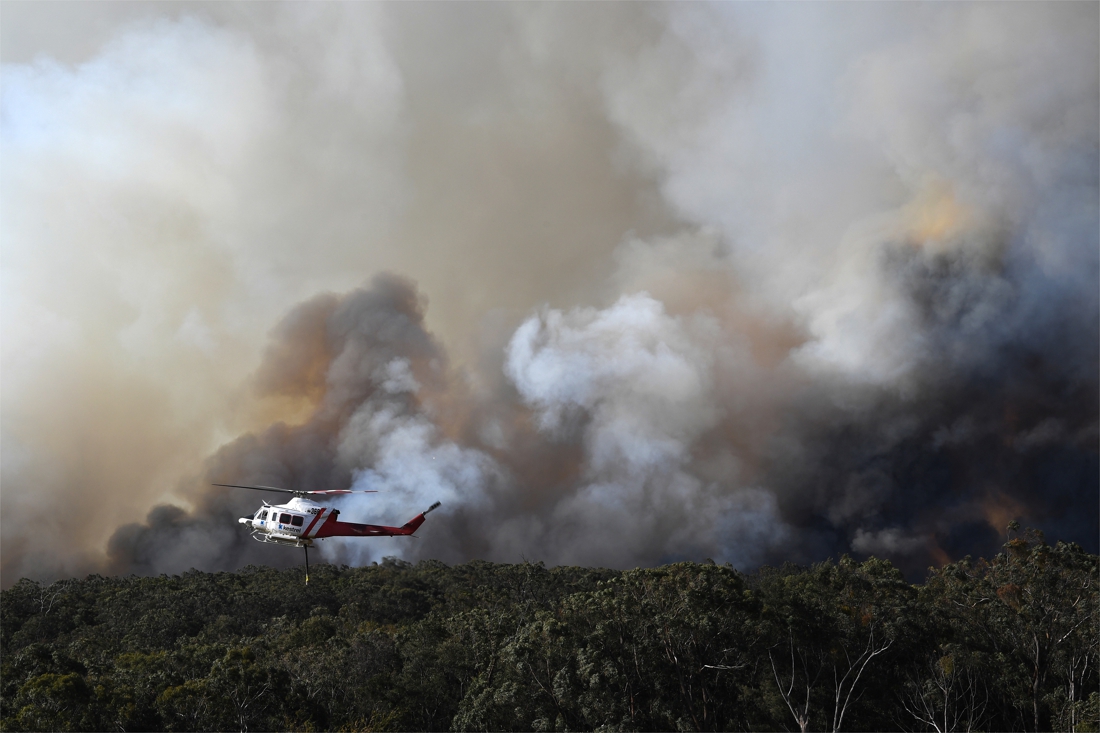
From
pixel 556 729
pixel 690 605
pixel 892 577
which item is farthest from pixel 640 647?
pixel 892 577

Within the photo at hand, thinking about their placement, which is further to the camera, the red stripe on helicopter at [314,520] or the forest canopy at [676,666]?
the red stripe on helicopter at [314,520]

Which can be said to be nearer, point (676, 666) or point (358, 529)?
point (676, 666)

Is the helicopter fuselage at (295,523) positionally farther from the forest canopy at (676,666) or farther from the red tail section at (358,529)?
the forest canopy at (676,666)

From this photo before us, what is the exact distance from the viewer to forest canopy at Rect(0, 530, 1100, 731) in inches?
1855

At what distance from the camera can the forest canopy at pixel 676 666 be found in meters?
47.1

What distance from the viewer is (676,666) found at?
52.6m

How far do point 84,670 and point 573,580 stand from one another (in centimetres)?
7531

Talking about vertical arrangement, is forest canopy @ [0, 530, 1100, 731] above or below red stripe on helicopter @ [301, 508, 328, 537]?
below

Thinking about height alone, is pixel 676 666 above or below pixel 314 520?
below

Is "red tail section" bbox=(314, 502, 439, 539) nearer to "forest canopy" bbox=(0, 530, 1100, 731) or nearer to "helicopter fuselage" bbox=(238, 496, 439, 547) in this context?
"helicopter fuselage" bbox=(238, 496, 439, 547)

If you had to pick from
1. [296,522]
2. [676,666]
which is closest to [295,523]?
[296,522]

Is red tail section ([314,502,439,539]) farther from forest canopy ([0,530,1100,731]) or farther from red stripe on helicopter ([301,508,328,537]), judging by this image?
forest canopy ([0,530,1100,731])

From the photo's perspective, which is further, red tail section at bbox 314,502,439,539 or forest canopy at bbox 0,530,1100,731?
red tail section at bbox 314,502,439,539

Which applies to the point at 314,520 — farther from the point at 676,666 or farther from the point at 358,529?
→ the point at 676,666
